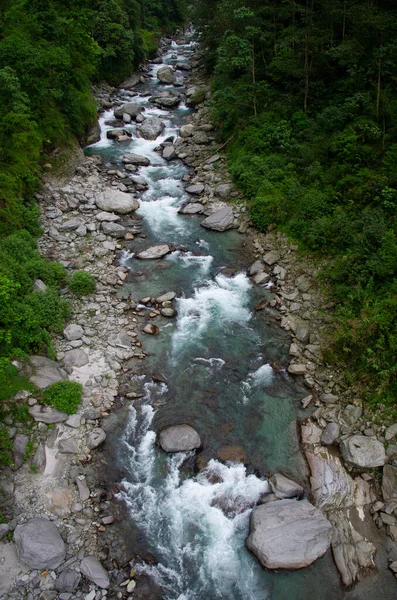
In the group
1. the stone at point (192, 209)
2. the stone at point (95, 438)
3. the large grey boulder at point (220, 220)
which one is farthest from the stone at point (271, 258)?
the stone at point (95, 438)

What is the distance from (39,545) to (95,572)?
1.24m

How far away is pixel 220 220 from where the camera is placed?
18.1 m

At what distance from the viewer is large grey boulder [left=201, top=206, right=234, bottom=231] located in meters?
18.0

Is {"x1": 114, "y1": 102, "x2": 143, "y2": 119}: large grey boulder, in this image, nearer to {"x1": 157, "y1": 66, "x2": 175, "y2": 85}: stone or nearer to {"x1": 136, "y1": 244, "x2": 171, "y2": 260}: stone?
{"x1": 157, "y1": 66, "x2": 175, "y2": 85}: stone

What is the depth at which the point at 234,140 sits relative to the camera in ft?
73.6

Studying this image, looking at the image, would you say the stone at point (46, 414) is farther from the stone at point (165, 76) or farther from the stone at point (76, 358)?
the stone at point (165, 76)

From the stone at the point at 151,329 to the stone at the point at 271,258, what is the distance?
545 centimetres

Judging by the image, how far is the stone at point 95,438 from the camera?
984 cm

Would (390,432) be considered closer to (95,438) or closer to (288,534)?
(288,534)

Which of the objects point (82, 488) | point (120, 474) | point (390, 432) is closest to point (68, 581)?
point (82, 488)

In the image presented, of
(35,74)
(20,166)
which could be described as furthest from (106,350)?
(35,74)

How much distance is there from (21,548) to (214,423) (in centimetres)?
514

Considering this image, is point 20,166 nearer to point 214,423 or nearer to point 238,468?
point 214,423

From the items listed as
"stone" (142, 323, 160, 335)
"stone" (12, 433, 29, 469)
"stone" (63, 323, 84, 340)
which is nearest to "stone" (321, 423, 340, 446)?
"stone" (142, 323, 160, 335)
